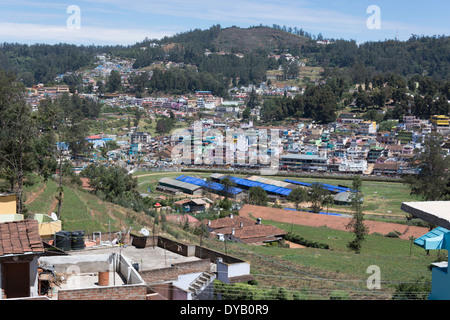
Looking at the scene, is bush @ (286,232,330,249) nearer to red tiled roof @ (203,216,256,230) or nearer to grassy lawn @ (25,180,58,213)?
red tiled roof @ (203,216,256,230)

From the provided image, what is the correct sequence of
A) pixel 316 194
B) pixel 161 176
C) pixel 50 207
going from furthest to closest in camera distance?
pixel 161 176 < pixel 316 194 < pixel 50 207

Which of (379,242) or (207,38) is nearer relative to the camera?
(379,242)

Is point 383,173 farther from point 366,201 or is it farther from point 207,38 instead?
point 207,38

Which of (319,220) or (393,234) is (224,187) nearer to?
(319,220)

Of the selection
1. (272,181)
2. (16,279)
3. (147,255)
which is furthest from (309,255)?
(272,181)

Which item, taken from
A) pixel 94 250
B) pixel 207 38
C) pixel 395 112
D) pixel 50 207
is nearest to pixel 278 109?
pixel 395 112

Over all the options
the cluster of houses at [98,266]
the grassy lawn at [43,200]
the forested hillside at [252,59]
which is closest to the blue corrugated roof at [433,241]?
the cluster of houses at [98,266]

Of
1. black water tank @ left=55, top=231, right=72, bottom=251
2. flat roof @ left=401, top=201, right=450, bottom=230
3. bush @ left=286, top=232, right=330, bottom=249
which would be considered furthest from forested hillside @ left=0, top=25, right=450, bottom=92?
flat roof @ left=401, top=201, right=450, bottom=230

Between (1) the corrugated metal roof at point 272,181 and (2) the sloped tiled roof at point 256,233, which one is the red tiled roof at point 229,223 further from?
(1) the corrugated metal roof at point 272,181
